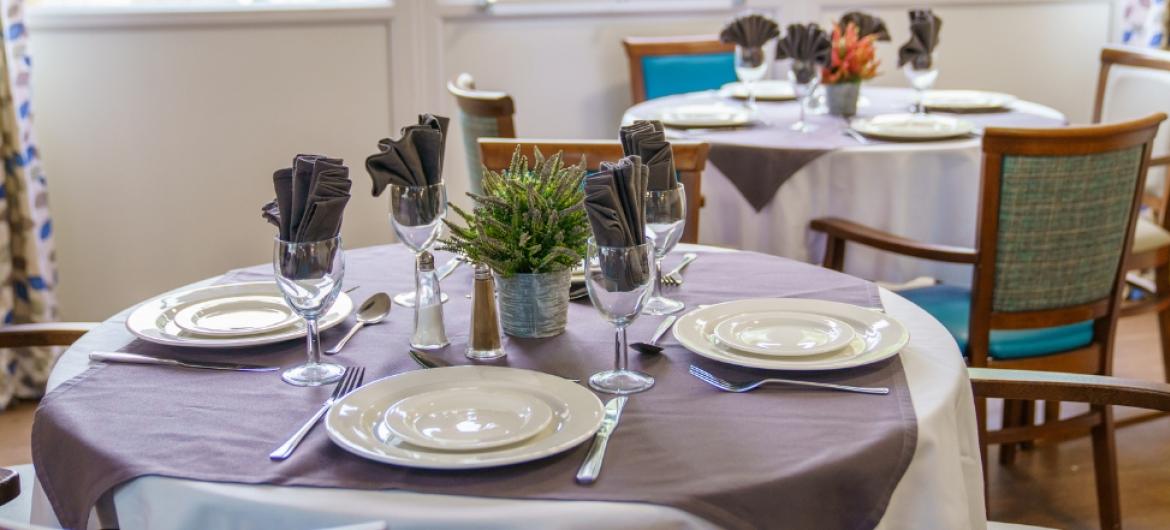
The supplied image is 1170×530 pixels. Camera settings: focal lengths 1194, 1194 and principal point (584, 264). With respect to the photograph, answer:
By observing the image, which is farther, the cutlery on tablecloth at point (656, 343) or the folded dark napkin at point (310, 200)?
the cutlery on tablecloth at point (656, 343)

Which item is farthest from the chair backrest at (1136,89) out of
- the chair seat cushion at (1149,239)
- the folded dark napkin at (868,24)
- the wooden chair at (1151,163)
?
the folded dark napkin at (868,24)

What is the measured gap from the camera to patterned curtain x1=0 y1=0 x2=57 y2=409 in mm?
3258

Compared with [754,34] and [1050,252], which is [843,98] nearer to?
[754,34]

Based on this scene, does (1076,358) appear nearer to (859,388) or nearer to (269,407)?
(859,388)

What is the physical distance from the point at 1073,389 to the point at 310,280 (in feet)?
3.29

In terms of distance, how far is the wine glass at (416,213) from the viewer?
1654mm

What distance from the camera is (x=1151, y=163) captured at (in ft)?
10.1

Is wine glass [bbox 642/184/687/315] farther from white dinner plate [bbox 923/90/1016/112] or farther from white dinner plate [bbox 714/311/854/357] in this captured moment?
white dinner plate [bbox 923/90/1016/112]

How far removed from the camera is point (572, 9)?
411cm

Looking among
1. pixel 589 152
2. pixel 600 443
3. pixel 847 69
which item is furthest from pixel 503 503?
pixel 847 69

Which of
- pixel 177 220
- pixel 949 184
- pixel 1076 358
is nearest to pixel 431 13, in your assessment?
pixel 177 220

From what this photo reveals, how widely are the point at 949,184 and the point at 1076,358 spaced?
527mm

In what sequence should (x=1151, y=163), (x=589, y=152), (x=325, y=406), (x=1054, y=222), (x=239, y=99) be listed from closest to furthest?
(x=325, y=406) → (x=589, y=152) → (x=1054, y=222) → (x=1151, y=163) → (x=239, y=99)

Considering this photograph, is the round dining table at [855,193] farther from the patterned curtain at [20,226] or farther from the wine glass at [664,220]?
the patterned curtain at [20,226]
